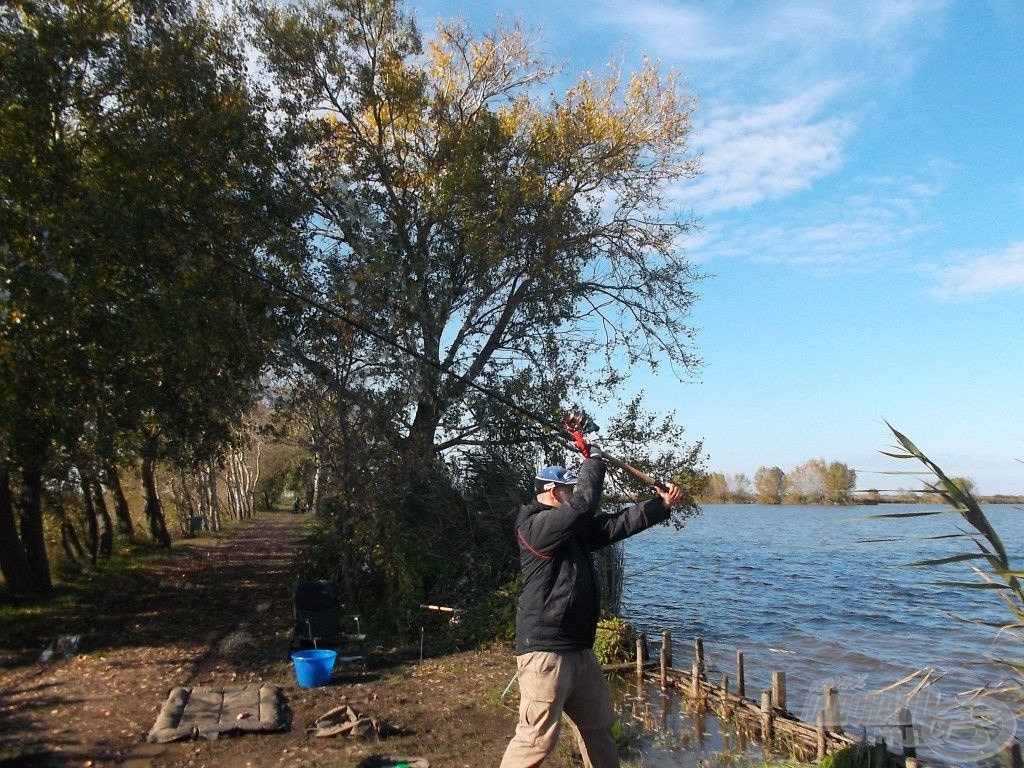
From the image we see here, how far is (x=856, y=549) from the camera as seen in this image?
35.9m

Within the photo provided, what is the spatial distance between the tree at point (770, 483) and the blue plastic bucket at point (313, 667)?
2913 inches

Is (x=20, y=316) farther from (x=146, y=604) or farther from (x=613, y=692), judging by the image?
(x=613, y=692)

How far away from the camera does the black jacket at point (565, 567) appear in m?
4.95

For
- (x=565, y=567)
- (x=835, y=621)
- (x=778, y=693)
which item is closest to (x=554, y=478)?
(x=565, y=567)

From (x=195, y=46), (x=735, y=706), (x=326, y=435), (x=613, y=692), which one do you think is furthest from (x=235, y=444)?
(x=735, y=706)

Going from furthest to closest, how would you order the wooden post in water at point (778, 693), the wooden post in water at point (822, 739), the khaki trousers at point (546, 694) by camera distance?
the wooden post in water at point (778, 693)
the wooden post in water at point (822, 739)
the khaki trousers at point (546, 694)

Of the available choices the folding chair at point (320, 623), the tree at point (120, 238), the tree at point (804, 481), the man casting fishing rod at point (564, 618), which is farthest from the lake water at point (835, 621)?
the tree at point (804, 481)

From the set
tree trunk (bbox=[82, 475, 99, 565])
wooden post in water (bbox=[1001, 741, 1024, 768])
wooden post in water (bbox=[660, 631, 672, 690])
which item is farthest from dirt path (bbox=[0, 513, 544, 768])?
tree trunk (bbox=[82, 475, 99, 565])

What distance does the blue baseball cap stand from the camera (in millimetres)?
5324

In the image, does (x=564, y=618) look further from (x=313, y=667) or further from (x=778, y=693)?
(x=313, y=667)

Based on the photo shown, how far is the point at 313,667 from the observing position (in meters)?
9.27

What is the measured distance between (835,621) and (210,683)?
1295 centimetres

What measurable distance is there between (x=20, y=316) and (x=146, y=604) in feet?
19.7

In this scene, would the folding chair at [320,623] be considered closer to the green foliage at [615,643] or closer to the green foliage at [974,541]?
the green foliage at [615,643]
